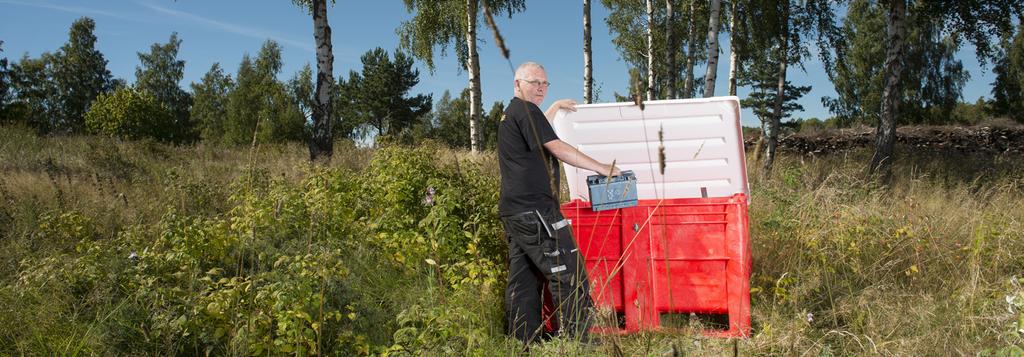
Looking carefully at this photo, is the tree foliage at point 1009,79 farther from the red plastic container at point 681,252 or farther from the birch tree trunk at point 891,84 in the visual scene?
the red plastic container at point 681,252

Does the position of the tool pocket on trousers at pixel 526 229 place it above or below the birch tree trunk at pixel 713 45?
below

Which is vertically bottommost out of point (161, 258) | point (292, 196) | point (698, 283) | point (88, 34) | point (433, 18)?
point (698, 283)

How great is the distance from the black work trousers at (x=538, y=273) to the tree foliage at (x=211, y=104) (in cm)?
4978

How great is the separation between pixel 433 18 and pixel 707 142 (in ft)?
48.2

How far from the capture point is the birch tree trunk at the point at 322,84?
34.2 ft

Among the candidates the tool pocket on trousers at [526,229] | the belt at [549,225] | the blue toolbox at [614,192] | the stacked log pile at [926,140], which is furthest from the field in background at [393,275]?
the stacked log pile at [926,140]

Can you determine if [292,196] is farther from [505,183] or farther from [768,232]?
[768,232]

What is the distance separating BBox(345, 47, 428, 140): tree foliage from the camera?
4794cm

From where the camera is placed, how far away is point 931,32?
107ft

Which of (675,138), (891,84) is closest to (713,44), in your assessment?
(891,84)

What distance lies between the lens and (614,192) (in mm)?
3309

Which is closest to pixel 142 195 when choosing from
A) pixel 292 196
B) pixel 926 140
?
pixel 292 196

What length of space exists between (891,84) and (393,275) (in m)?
9.38

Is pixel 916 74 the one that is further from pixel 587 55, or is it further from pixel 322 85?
pixel 322 85
